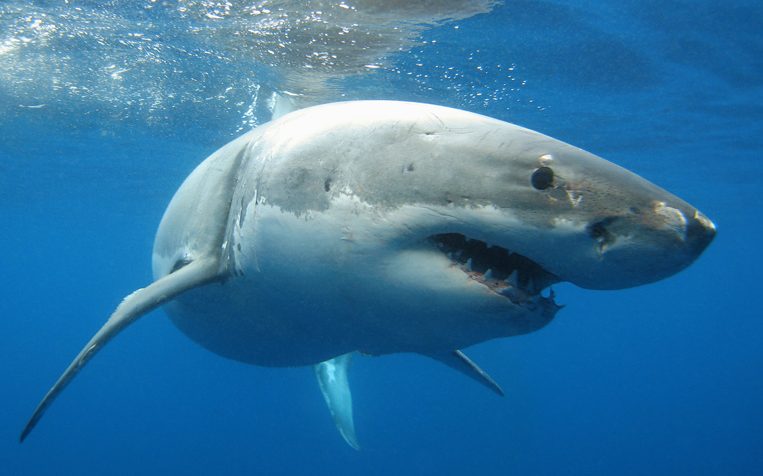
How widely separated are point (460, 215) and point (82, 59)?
45.3 ft

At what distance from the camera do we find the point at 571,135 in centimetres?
2033

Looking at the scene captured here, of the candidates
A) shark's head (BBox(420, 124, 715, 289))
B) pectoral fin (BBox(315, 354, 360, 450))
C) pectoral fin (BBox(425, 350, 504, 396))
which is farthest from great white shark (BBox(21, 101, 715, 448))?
pectoral fin (BBox(315, 354, 360, 450))

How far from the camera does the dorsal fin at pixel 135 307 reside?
10.7ft

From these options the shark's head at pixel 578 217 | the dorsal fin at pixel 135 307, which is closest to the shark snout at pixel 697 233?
the shark's head at pixel 578 217

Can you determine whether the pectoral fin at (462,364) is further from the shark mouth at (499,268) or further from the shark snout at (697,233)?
the shark snout at (697,233)

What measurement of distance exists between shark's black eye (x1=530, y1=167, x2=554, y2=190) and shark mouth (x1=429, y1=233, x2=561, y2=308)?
0.33 meters

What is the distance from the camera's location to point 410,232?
2.38 m

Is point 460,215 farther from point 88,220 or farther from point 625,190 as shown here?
point 88,220

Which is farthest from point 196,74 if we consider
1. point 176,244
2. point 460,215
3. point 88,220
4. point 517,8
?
point 88,220

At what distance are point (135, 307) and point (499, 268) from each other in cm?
232

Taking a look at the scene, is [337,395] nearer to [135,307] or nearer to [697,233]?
[135,307]

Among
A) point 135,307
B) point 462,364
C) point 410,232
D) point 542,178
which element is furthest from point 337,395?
point 542,178

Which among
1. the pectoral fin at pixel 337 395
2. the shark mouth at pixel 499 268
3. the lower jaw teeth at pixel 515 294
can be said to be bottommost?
the pectoral fin at pixel 337 395

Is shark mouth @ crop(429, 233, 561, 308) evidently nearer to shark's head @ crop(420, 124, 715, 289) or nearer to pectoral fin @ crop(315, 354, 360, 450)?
shark's head @ crop(420, 124, 715, 289)
